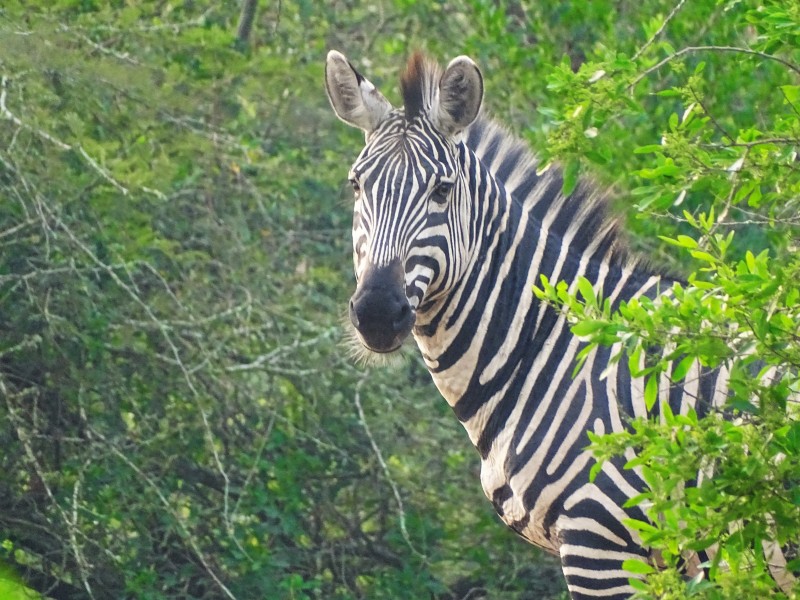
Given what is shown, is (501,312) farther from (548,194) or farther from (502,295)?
(548,194)

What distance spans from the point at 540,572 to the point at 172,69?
4119 mm

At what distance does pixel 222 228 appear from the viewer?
856 cm

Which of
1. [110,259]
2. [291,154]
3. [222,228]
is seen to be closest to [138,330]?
[110,259]

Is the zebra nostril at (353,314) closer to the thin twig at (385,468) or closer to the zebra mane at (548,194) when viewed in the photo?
the zebra mane at (548,194)

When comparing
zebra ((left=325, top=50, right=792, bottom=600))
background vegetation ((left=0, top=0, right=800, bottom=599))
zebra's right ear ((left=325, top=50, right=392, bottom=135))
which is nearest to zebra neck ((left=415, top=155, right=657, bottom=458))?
zebra ((left=325, top=50, right=792, bottom=600))

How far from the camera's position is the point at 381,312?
4.55 m

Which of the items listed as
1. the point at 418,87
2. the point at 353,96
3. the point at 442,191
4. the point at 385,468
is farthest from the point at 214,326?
the point at 442,191

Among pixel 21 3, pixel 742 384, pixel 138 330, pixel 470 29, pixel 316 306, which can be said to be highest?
pixel 470 29

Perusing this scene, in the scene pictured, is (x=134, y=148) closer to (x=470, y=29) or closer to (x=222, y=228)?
(x=222, y=228)

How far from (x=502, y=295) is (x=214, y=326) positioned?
136 inches

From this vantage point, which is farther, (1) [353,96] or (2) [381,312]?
(1) [353,96]

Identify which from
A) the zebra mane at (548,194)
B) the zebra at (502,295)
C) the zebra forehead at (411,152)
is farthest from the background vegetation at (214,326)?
the zebra forehead at (411,152)

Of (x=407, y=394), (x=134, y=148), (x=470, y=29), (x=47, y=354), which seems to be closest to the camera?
(x=47, y=354)

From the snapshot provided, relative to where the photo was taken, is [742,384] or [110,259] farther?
[110,259]
